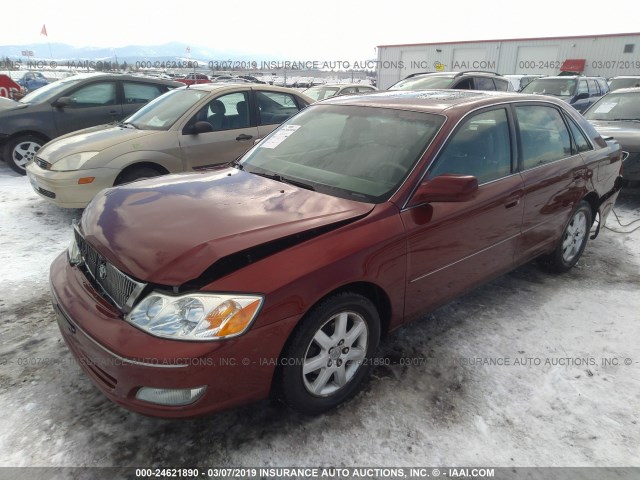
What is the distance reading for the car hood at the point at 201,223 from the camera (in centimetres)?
196

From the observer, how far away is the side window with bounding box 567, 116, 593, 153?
384 centimetres

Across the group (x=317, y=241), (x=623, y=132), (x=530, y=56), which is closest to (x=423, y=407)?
(x=317, y=241)

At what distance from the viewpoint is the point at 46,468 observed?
1976mm

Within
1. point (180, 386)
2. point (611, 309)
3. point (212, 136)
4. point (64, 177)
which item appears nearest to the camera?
point (180, 386)

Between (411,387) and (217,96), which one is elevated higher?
(217,96)

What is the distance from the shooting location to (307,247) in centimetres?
209

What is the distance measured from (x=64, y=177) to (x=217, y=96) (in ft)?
6.64

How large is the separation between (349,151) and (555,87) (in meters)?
12.4

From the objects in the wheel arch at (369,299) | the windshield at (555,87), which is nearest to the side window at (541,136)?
the wheel arch at (369,299)

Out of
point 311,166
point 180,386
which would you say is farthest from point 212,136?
point 180,386

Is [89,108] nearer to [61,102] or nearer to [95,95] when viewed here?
[95,95]

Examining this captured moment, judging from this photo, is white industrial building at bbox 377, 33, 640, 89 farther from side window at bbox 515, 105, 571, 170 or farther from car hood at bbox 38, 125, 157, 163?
side window at bbox 515, 105, 571, 170

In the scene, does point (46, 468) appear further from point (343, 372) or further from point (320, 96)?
point (320, 96)

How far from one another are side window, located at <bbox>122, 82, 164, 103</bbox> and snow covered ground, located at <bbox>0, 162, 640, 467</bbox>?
15.3ft
